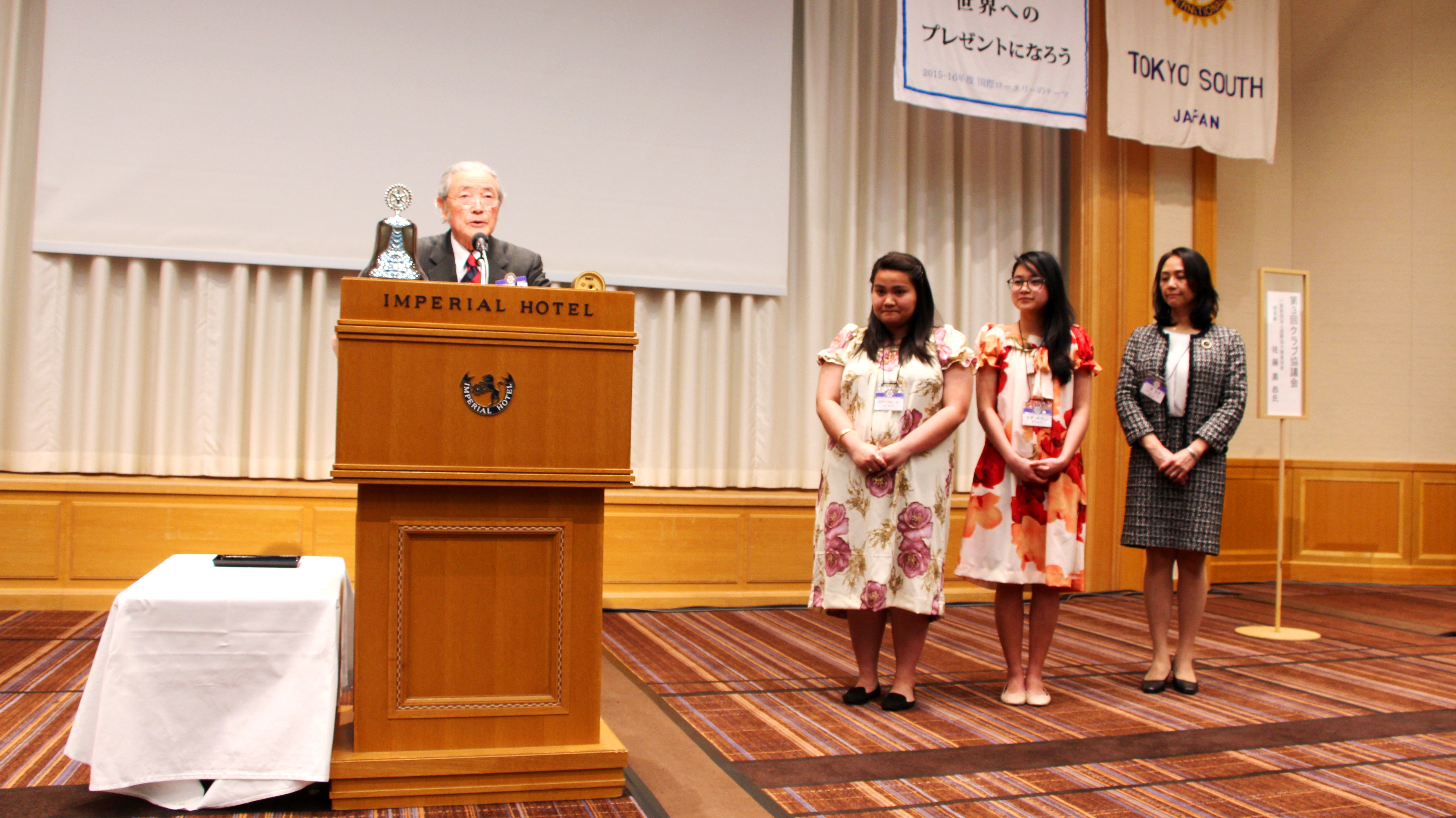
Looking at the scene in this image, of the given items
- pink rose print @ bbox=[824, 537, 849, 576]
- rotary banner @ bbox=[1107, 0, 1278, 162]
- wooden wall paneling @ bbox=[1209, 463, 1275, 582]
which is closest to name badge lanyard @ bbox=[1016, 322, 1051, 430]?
pink rose print @ bbox=[824, 537, 849, 576]

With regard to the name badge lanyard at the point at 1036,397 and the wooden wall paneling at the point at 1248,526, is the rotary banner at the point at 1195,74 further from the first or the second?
the name badge lanyard at the point at 1036,397

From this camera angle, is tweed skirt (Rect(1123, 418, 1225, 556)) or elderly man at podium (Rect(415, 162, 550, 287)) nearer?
elderly man at podium (Rect(415, 162, 550, 287))

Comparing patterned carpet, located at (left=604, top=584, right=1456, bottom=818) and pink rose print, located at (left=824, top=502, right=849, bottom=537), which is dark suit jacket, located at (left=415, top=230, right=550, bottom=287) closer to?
pink rose print, located at (left=824, top=502, right=849, bottom=537)

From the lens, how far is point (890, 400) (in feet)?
9.79

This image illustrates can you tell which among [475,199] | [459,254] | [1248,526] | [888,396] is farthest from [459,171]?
[1248,526]

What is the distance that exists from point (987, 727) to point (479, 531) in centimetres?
159

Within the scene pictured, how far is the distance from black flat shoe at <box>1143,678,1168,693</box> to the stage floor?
0.04 meters

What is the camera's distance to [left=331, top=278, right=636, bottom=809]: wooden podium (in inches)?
77.9

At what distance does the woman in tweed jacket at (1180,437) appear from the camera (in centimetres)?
326

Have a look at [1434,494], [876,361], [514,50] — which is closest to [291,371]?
[514,50]

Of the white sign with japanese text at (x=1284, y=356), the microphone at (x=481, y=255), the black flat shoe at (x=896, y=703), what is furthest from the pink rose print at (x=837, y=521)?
the white sign with japanese text at (x=1284, y=356)

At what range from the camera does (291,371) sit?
4680 mm

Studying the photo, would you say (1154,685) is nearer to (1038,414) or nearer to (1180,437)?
(1180,437)

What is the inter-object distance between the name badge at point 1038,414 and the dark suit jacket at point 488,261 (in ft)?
4.80
